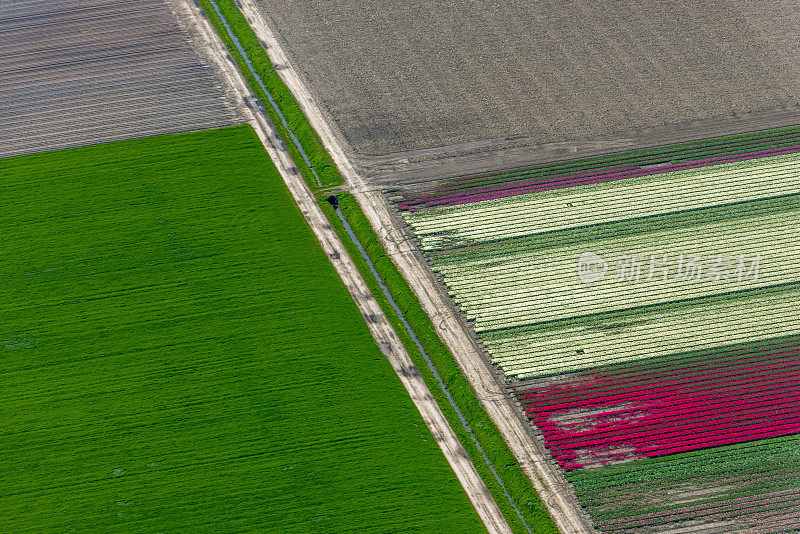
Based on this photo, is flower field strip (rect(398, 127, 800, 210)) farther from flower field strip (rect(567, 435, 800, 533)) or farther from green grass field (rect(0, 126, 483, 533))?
flower field strip (rect(567, 435, 800, 533))

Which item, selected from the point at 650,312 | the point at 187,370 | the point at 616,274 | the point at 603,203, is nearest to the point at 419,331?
the point at 616,274

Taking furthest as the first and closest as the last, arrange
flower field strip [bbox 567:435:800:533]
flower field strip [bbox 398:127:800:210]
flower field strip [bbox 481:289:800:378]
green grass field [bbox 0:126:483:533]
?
flower field strip [bbox 398:127:800:210], flower field strip [bbox 481:289:800:378], green grass field [bbox 0:126:483:533], flower field strip [bbox 567:435:800:533]

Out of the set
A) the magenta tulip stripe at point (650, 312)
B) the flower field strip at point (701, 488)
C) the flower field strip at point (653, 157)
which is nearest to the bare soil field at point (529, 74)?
the flower field strip at point (653, 157)

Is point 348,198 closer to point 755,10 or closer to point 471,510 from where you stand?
point 471,510

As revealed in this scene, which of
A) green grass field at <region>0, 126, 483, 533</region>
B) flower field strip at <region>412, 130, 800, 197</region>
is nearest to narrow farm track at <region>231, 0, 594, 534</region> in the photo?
green grass field at <region>0, 126, 483, 533</region>

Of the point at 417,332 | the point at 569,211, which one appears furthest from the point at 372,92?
the point at 417,332

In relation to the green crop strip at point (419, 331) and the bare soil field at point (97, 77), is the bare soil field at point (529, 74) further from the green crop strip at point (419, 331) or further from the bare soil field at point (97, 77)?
the bare soil field at point (97, 77)

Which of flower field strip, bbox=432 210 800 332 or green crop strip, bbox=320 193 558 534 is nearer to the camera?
green crop strip, bbox=320 193 558 534
